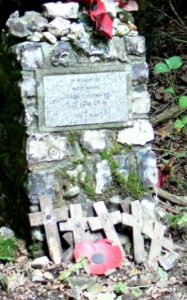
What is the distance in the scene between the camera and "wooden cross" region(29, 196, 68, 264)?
4350 mm

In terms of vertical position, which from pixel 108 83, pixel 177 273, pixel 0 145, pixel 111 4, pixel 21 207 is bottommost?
pixel 177 273

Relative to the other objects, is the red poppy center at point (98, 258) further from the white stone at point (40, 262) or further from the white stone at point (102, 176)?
the white stone at point (102, 176)

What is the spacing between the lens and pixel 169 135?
20.9 feet

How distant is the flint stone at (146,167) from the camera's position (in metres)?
4.65

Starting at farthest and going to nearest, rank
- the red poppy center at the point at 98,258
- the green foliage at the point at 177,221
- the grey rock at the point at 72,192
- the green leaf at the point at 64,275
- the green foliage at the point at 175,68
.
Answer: the green foliage at the point at 175,68
the green foliage at the point at 177,221
the grey rock at the point at 72,192
the red poppy center at the point at 98,258
the green leaf at the point at 64,275

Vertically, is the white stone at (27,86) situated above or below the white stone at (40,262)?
above

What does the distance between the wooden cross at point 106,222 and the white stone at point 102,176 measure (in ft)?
0.43

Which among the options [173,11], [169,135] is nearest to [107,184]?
[169,135]

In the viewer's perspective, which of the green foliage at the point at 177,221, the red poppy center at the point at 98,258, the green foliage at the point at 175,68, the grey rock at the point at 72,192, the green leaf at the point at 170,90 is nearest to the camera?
the red poppy center at the point at 98,258

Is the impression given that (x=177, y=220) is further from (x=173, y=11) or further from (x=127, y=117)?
(x=173, y=11)

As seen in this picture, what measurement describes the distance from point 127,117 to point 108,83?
250 mm

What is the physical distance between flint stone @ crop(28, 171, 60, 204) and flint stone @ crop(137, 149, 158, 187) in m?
0.57

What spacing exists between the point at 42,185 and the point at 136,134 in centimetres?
69

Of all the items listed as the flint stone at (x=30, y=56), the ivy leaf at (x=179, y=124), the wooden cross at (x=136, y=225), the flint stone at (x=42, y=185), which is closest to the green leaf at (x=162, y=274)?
the wooden cross at (x=136, y=225)
